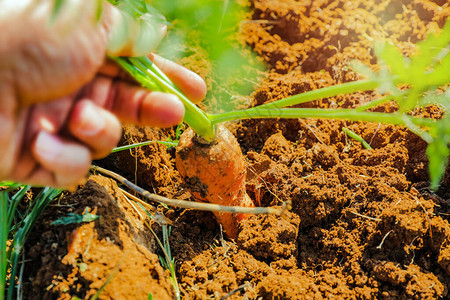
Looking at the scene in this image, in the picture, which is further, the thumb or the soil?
the soil

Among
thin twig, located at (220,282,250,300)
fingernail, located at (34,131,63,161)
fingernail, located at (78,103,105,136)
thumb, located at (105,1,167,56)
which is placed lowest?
thin twig, located at (220,282,250,300)

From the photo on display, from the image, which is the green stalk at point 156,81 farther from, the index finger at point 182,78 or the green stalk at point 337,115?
the index finger at point 182,78

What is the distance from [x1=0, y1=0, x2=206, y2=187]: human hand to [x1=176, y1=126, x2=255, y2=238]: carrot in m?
0.48

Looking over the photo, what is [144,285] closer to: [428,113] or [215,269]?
[215,269]

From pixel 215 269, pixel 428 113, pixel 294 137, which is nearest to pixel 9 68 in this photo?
pixel 215 269

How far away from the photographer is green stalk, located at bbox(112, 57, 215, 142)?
4.24 feet

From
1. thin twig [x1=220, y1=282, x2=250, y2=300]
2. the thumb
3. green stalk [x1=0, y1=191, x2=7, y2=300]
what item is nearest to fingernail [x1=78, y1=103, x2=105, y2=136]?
the thumb

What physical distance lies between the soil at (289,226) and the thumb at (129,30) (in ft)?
1.94

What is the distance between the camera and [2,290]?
1.25m

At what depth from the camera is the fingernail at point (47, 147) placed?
3.42ft

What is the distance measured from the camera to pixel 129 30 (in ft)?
3.74

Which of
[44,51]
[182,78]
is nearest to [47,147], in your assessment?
[44,51]

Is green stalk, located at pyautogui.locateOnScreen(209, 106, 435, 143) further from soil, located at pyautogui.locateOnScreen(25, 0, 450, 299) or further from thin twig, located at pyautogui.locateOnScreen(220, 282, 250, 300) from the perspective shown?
thin twig, located at pyautogui.locateOnScreen(220, 282, 250, 300)

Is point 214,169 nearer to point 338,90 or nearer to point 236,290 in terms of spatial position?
point 236,290
